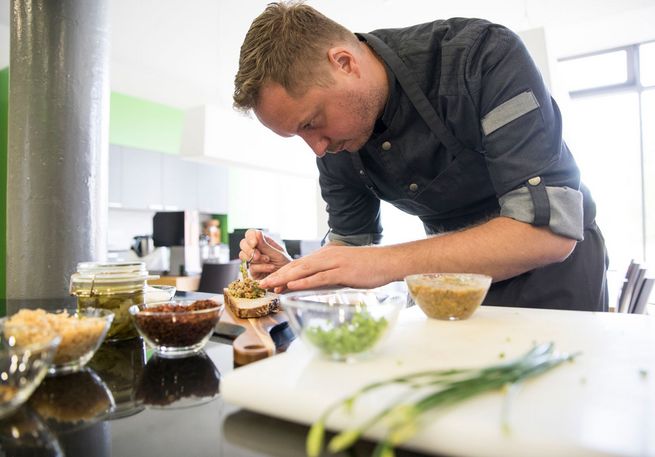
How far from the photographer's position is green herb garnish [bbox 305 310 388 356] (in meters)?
0.62

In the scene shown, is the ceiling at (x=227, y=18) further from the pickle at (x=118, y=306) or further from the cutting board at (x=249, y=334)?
the pickle at (x=118, y=306)

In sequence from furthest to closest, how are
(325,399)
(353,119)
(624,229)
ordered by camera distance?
(624,229)
(353,119)
(325,399)

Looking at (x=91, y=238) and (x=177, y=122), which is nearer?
(x=91, y=238)

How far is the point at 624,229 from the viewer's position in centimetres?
540

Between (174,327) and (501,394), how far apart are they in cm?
52

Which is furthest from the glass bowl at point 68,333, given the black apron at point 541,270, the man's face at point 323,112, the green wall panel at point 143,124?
the green wall panel at point 143,124

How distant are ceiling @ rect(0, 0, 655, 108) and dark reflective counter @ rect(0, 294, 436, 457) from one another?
3578 millimetres

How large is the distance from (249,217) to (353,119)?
7.11 metres

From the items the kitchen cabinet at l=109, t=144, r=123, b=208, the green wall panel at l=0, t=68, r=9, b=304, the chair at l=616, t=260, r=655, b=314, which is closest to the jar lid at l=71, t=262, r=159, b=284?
the chair at l=616, t=260, r=655, b=314

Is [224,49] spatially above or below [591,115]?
above

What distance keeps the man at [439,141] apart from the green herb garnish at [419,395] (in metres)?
0.50

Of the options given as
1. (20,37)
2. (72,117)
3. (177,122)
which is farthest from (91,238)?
(177,122)

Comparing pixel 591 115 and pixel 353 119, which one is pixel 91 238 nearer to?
pixel 353 119

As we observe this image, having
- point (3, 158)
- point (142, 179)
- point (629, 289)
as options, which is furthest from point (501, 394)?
point (142, 179)
